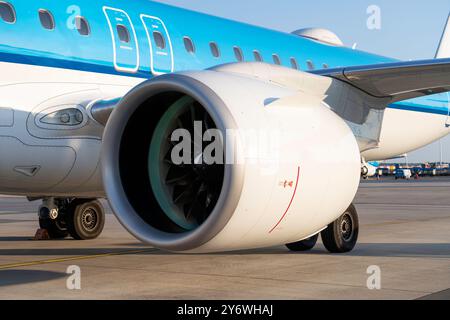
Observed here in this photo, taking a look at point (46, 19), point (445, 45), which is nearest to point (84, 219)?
point (46, 19)

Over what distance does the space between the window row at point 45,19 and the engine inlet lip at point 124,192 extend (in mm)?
2066

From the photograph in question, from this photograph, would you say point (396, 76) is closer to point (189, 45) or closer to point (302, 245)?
point (302, 245)

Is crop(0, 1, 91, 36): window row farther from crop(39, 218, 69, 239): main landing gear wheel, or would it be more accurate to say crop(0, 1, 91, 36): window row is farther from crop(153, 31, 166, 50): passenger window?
crop(39, 218, 69, 239): main landing gear wheel

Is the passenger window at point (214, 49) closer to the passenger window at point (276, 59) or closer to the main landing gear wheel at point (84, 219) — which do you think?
the passenger window at point (276, 59)

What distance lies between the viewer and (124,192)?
6781 mm

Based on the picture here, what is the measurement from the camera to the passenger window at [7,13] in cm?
795

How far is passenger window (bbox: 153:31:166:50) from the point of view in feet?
31.3

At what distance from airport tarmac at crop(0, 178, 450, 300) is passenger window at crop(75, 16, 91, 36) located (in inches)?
108

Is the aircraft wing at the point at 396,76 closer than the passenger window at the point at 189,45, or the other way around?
the aircraft wing at the point at 396,76

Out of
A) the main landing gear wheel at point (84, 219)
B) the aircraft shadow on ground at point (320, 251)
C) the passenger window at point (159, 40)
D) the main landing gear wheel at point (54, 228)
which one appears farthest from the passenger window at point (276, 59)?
the main landing gear wheel at point (54, 228)

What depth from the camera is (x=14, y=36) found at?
26.2ft

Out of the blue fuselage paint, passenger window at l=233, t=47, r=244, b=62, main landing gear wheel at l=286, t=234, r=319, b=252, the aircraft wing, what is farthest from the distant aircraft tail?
main landing gear wheel at l=286, t=234, r=319, b=252

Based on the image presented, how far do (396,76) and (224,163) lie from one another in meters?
3.67
